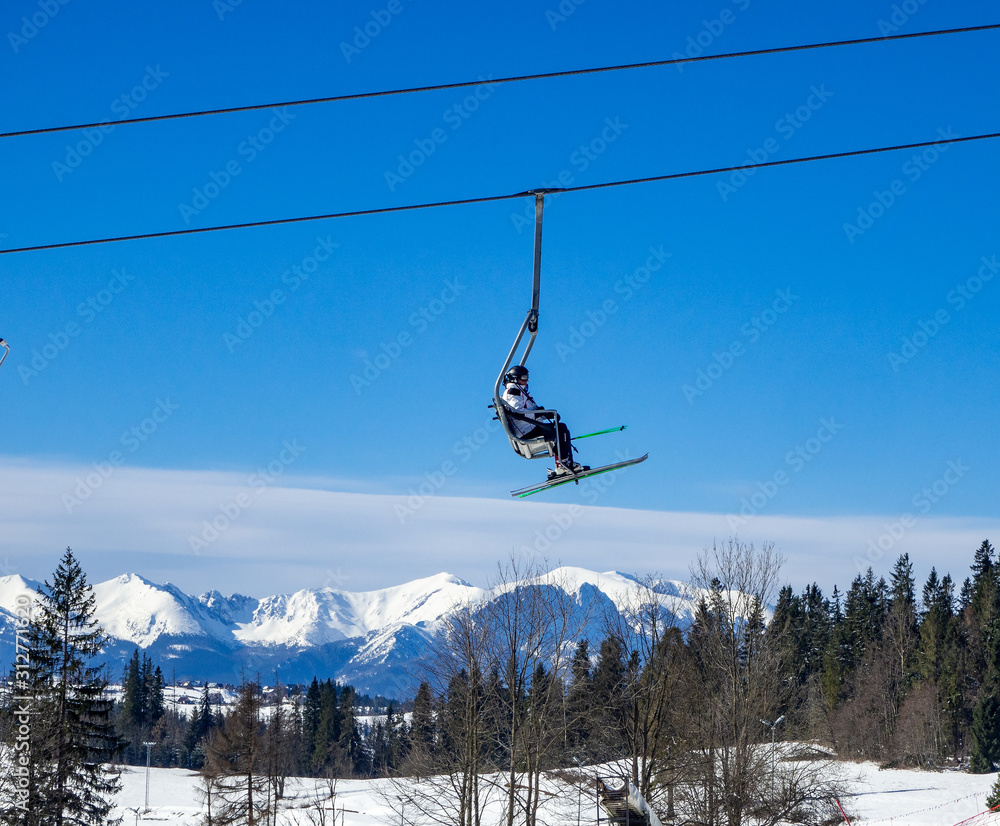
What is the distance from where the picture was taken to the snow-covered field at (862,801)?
52375mm

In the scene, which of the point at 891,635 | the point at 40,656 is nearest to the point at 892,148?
the point at 40,656

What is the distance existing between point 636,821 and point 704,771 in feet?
26.4

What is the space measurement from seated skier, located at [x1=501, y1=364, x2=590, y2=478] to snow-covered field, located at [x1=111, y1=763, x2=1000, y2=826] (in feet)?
84.8

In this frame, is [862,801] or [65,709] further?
[862,801]

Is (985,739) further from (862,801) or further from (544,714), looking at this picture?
(544,714)

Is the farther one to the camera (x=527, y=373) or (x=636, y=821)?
(x=636, y=821)

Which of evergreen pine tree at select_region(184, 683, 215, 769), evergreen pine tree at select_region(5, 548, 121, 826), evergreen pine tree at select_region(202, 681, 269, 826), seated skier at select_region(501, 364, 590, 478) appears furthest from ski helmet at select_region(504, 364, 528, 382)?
evergreen pine tree at select_region(184, 683, 215, 769)

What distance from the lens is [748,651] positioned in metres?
39.2

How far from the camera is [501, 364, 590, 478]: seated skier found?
1362cm

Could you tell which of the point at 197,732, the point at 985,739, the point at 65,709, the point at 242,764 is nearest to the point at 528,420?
the point at 65,709

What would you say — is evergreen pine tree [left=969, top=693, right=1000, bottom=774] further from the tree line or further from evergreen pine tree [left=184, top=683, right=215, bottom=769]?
evergreen pine tree [left=184, top=683, right=215, bottom=769]

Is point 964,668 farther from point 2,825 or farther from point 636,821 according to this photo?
point 2,825

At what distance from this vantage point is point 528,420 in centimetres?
1382

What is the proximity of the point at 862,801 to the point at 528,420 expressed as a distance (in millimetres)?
55947
